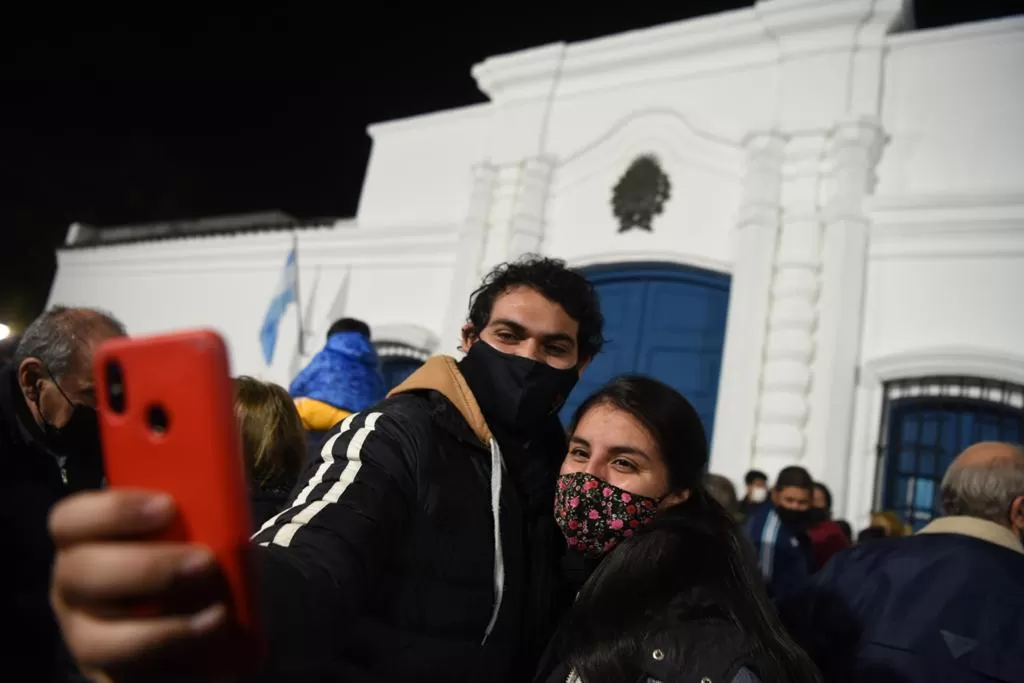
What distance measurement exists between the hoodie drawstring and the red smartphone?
2.94ft

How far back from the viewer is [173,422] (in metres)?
0.49

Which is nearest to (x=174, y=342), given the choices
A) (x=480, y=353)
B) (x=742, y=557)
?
(x=480, y=353)

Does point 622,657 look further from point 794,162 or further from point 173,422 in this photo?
point 794,162

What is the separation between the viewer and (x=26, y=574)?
1.42 metres

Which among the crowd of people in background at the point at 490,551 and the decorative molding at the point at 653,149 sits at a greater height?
the decorative molding at the point at 653,149

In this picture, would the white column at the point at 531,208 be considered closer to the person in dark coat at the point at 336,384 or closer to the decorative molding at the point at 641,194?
the decorative molding at the point at 641,194

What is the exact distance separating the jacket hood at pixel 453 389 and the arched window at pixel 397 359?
26.0 feet

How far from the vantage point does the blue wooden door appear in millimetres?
6133

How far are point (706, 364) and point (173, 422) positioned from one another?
24.5 ft

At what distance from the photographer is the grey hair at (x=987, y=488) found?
84.7 inches

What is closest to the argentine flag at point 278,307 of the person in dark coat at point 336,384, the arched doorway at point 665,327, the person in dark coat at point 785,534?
the arched doorway at point 665,327

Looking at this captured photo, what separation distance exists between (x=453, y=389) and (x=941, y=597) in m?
1.58

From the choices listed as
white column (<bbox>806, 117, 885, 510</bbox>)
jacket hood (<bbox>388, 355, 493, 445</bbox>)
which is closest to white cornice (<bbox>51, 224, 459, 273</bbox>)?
white column (<bbox>806, 117, 885, 510</bbox>)

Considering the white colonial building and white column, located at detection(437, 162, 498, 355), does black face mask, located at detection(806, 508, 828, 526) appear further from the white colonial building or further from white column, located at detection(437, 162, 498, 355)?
white column, located at detection(437, 162, 498, 355)
